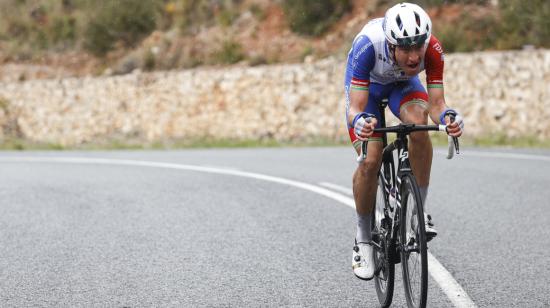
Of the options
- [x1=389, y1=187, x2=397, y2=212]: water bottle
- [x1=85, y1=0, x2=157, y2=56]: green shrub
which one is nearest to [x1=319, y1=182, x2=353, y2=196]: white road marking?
[x1=389, y1=187, x2=397, y2=212]: water bottle

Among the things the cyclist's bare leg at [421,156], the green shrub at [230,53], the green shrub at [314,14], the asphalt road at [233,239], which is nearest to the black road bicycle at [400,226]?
the cyclist's bare leg at [421,156]

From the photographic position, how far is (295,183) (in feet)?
36.5

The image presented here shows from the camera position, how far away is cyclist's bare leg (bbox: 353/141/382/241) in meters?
4.87

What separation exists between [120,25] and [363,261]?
1144 inches

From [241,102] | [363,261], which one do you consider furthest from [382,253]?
[241,102]

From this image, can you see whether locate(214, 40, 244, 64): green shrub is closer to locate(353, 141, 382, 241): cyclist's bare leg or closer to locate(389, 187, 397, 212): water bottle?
locate(353, 141, 382, 241): cyclist's bare leg

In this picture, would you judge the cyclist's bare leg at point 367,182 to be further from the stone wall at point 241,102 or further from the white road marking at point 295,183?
the stone wall at point 241,102

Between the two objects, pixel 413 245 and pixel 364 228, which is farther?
pixel 364 228

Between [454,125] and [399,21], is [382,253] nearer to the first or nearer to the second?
[454,125]

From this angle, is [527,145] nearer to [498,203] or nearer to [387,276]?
[498,203]

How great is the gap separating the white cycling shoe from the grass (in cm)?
1405

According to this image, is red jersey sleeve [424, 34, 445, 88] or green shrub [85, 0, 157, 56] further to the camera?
green shrub [85, 0, 157, 56]

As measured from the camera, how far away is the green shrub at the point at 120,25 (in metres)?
32.4

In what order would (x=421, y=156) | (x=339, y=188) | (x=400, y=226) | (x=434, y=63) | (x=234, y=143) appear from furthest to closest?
(x=234, y=143)
(x=339, y=188)
(x=434, y=63)
(x=421, y=156)
(x=400, y=226)
